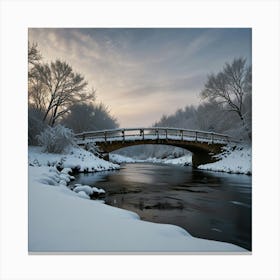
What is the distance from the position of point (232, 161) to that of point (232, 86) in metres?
2.21

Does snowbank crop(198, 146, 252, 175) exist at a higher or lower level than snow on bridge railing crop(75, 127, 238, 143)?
lower

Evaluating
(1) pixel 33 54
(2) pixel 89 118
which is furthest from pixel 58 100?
(1) pixel 33 54

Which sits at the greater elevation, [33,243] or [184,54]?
[184,54]

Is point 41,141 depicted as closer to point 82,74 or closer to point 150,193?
point 82,74

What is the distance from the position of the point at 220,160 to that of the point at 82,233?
5543 millimetres

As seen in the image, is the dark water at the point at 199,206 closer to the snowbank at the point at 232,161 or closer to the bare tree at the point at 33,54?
the snowbank at the point at 232,161

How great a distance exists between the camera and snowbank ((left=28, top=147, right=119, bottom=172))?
12.9ft

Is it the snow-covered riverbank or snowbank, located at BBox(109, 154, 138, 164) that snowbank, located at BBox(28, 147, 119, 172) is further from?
the snow-covered riverbank

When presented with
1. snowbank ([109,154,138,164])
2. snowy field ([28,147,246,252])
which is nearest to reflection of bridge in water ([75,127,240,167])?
snowbank ([109,154,138,164])

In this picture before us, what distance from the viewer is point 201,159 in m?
8.04

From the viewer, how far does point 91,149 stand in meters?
5.41

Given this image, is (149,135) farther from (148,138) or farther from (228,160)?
(228,160)
